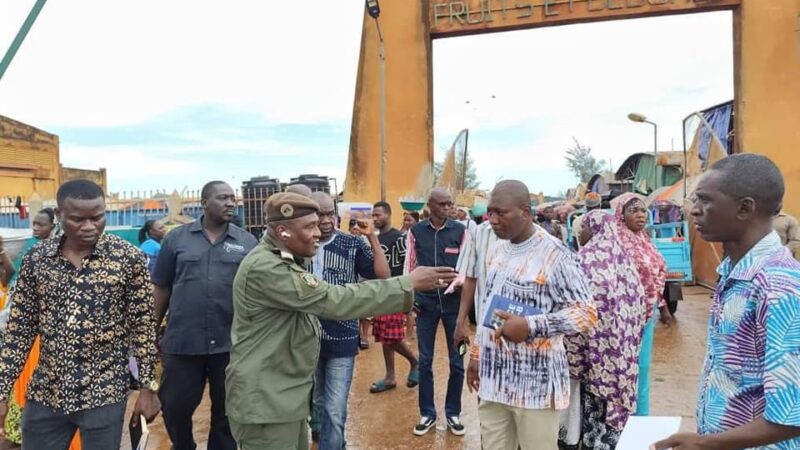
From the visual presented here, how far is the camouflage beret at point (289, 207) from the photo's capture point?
96.7 inches

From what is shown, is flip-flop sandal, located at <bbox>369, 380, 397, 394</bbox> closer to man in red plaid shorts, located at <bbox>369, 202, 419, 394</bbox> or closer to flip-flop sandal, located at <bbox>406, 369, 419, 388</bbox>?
man in red plaid shorts, located at <bbox>369, 202, 419, 394</bbox>

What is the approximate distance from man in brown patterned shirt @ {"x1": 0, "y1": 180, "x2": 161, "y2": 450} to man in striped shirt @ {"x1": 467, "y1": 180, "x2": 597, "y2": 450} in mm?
1802

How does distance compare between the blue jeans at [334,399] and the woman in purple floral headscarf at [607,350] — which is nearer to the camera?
the blue jeans at [334,399]

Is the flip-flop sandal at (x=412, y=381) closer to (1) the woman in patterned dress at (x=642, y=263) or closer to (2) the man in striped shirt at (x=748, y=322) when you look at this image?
(1) the woman in patterned dress at (x=642, y=263)

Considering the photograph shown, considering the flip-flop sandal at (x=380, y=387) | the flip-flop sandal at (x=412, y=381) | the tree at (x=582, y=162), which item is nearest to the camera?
the flip-flop sandal at (x=380, y=387)

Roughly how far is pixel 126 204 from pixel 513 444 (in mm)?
15397

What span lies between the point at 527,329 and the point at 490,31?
→ 359 inches

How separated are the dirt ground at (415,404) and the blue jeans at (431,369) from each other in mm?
203

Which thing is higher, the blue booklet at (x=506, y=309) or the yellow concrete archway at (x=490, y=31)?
the yellow concrete archway at (x=490, y=31)

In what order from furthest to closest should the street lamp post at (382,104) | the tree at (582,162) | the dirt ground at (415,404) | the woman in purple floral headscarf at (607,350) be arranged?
the tree at (582,162)
the street lamp post at (382,104)
the dirt ground at (415,404)
the woman in purple floral headscarf at (607,350)

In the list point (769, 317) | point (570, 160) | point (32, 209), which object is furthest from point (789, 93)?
point (570, 160)

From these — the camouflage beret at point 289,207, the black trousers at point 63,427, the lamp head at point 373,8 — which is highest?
the lamp head at point 373,8

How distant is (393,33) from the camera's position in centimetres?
1091

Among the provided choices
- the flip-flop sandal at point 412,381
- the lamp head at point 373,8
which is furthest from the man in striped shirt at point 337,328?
the lamp head at point 373,8
